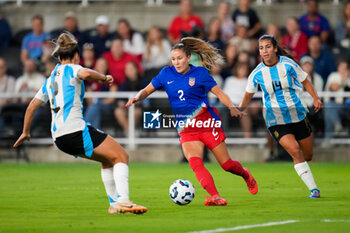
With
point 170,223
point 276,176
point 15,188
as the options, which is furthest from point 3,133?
point 170,223

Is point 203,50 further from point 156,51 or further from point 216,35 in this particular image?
point 156,51

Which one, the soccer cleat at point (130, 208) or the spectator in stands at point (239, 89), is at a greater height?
the spectator in stands at point (239, 89)

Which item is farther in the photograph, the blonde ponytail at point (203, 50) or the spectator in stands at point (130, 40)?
the spectator in stands at point (130, 40)

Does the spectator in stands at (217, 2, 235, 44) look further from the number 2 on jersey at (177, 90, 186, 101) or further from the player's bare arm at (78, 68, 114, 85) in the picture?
the player's bare arm at (78, 68, 114, 85)

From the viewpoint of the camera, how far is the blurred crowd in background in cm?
1700

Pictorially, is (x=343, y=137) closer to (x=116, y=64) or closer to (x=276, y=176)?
(x=276, y=176)

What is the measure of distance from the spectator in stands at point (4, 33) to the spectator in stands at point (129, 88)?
16.0ft

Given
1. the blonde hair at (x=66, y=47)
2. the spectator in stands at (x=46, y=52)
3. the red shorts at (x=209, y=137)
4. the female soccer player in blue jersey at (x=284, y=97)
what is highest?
the spectator in stands at (x=46, y=52)

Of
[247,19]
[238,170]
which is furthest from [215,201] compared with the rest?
[247,19]

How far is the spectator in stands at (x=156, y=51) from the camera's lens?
1842 centimetres

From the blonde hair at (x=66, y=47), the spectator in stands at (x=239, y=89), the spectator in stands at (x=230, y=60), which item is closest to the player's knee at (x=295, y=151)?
the blonde hair at (x=66, y=47)

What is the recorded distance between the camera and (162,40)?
18500 mm

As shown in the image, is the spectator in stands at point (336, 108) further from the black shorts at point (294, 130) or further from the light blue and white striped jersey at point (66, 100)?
the light blue and white striped jersey at point (66, 100)

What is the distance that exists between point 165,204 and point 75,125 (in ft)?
6.19
